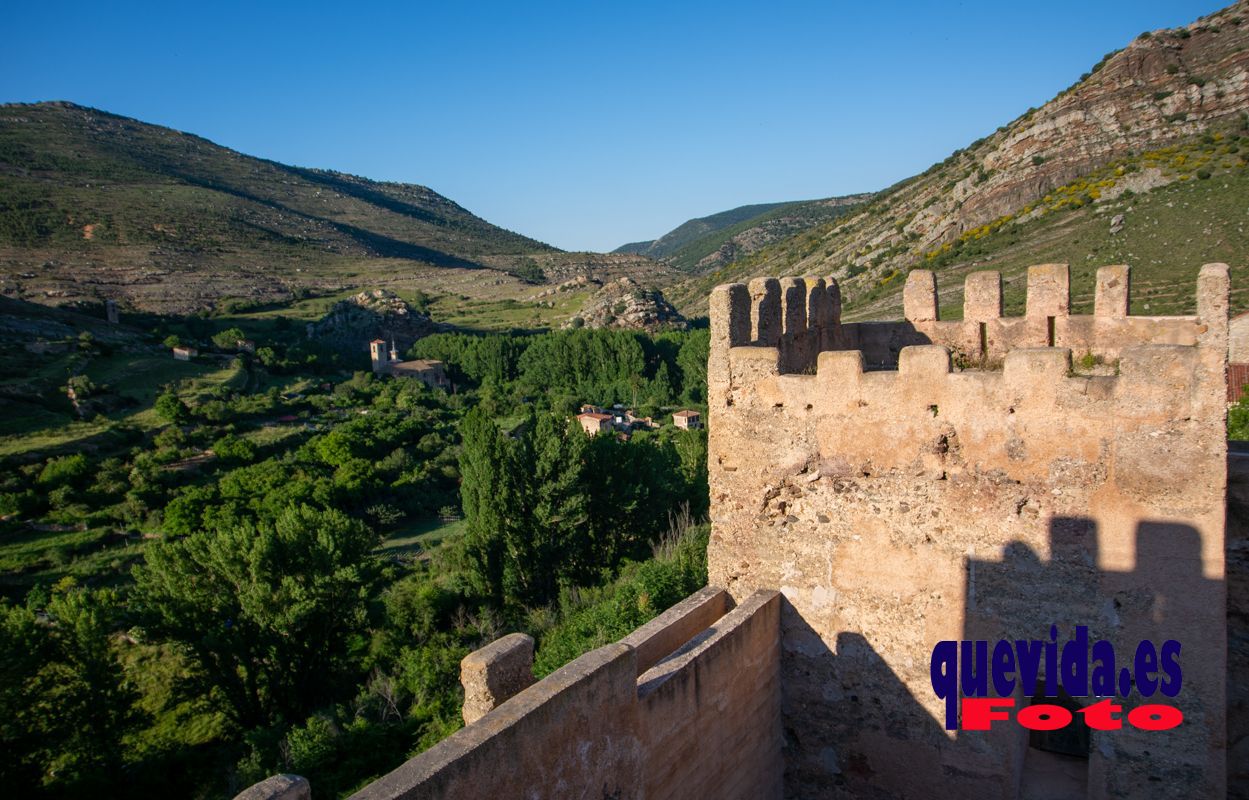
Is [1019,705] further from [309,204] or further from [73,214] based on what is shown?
[309,204]

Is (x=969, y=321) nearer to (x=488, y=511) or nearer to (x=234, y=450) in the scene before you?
(x=488, y=511)

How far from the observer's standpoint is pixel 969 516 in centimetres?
561

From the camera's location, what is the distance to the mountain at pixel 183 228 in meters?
65.7

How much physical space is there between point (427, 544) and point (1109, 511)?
94.4ft

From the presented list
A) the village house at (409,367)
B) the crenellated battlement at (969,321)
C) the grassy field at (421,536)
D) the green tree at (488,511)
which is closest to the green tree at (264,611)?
the green tree at (488,511)

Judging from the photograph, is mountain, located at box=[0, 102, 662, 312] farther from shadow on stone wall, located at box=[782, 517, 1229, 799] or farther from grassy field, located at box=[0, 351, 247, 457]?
shadow on stone wall, located at box=[782, 517, 1229, 799]

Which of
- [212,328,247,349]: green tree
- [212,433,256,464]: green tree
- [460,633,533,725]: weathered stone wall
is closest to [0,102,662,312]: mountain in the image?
[212,328,247,349]: green tree

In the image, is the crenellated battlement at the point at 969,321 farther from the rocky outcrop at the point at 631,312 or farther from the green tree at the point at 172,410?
the rocky outcrop at the point at 631,312

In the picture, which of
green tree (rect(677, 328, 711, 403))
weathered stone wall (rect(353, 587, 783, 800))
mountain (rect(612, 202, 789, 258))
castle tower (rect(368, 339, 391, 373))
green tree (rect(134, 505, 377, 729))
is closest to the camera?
weathered stone wall (rect(353, 587, 783, 800))

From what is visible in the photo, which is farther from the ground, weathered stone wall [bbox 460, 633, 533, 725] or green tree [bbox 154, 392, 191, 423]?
weathered stone wall [bbox 460, 633, 533, 725]

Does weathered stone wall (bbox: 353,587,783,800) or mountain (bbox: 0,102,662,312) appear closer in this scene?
weathered stone wall (bbox: 353,587,783,800)

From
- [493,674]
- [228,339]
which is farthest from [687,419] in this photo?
[493,674]

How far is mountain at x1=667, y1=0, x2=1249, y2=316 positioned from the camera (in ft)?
97.2

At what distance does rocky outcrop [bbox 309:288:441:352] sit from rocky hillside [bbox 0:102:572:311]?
8913 millimetres
